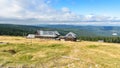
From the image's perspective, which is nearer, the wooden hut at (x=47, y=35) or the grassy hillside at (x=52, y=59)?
the grassy hillside at (x=52, y=59)

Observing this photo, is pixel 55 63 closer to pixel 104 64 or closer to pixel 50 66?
pixel 50 66

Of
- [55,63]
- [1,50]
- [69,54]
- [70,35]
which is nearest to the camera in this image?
[55,63]

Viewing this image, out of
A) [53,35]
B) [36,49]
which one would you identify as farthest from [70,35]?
[36,49]

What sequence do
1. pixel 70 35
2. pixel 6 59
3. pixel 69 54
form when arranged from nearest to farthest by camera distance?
pixel 6 59, pixel 69 54, pixel 70 35

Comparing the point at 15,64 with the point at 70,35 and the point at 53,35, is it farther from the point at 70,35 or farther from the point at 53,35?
the point at 53,35

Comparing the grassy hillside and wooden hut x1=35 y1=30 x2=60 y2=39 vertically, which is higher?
wooden hut x1=35 y1=30 x2=60 y2=39

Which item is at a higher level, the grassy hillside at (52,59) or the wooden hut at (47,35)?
the wooden hut at (47,35)

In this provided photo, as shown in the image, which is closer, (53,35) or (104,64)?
(104,64)

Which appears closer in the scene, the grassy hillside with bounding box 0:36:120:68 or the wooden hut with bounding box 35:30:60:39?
the grassy hillside with bounding box 0:36:120:68

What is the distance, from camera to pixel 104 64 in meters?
48.2

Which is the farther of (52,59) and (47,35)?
(47,35)

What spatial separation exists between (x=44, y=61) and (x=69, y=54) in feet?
31.6

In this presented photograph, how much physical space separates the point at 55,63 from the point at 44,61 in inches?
121

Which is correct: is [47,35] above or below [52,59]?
above
